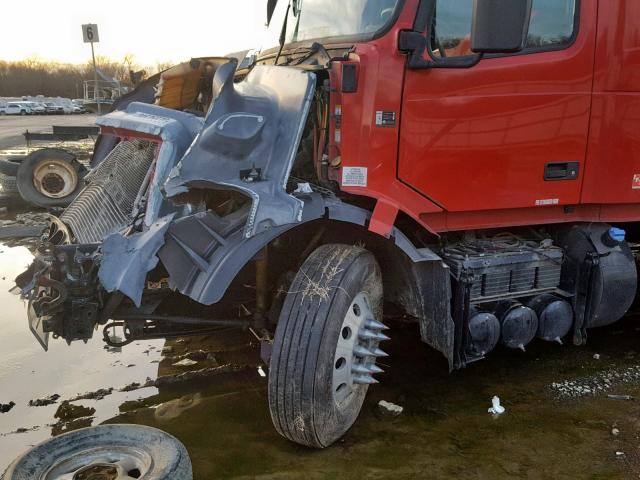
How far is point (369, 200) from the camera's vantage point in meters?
3.19

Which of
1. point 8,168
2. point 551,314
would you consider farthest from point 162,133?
point 8,168

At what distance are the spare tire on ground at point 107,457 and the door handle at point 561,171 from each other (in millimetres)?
2659

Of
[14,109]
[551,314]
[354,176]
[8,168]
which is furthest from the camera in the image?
[14,109]

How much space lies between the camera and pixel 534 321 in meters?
3.68

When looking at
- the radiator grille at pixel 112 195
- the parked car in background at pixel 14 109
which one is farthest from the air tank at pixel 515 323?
the parked car in background at pixel 14 109

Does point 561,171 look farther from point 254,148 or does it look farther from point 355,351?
point 254,148

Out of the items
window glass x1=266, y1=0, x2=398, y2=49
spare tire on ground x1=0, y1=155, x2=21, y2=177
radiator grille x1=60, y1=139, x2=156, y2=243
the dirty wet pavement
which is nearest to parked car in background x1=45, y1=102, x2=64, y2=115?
spare tire on ground x1=0, y1=155, x2=21, y2=177

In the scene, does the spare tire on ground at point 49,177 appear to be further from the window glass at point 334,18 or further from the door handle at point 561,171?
the door handle at point 561,171

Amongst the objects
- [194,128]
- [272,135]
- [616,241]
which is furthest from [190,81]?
[616,241]

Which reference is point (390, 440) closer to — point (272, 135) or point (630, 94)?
point (272, 135)

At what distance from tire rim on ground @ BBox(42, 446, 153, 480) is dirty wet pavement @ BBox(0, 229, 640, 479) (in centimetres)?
34

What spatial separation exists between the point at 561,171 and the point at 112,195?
2.88 metres

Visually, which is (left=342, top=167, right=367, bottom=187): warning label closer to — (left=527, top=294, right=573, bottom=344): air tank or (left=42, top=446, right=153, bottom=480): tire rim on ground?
(left=527, top=294, right=573, bottom=344): air tank

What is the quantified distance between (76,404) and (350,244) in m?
1.97
